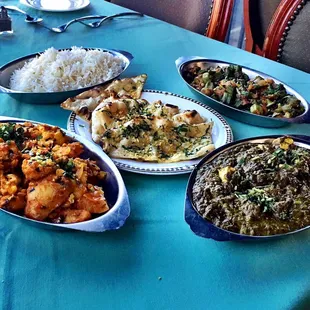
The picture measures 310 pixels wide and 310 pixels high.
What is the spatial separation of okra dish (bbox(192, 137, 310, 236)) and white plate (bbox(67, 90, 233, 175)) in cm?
7

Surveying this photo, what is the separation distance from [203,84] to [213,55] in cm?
33

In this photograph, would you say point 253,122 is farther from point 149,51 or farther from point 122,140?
point 149,51

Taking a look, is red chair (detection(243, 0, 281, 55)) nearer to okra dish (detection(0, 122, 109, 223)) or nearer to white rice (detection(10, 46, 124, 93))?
white rice (detection(10, 46, 124, 93))

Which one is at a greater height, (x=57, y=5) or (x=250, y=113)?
(x=250, y=113)

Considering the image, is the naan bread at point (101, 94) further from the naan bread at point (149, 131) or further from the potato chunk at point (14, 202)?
the potato chunk at point (14, 202)

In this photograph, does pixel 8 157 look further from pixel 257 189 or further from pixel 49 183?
pixel 257 189

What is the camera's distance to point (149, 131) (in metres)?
1.09

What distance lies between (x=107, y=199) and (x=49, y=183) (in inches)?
4.8

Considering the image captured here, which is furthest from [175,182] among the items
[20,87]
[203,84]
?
[20,87]

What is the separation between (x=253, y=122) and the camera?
47.3 inches

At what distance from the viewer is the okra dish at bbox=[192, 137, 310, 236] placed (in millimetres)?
815

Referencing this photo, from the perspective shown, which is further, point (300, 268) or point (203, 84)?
point (203, 84)

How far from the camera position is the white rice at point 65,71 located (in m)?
1.27

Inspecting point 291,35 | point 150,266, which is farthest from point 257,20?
point 150,266
